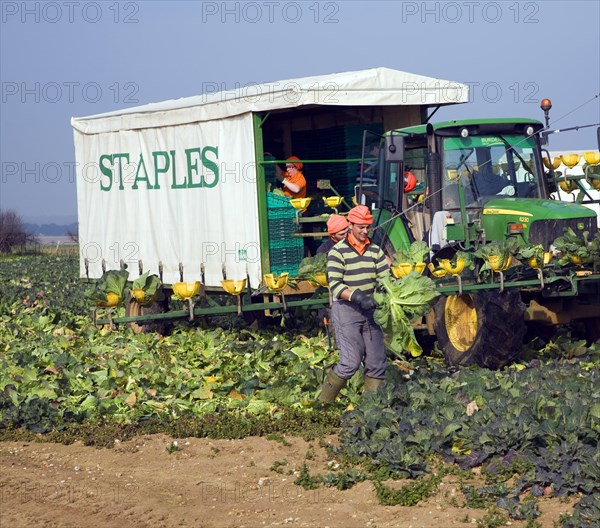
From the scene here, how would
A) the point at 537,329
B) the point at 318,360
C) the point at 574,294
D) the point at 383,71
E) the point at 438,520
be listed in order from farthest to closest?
the point at 383,71 < the point at 537,329 < the point at 318,360 < the point at 574,294 < the point at 438,520

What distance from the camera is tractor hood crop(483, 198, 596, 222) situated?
1181 cm

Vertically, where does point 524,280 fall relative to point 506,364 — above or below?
above

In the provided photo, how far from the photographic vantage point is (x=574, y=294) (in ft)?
37.1

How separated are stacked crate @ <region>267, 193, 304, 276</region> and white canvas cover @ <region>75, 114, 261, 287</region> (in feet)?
0.83

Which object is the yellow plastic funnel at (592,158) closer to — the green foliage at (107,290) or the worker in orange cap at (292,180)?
the worker in orange cap at (292,180)

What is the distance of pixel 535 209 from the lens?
1191 centimetres

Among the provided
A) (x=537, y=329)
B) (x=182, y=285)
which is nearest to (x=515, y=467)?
(x=182, y=285)

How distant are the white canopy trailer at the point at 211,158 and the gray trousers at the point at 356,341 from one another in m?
3.86

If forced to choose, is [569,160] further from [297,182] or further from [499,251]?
[297,182]

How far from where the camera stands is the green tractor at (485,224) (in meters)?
11.4

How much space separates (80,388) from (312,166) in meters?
5.61

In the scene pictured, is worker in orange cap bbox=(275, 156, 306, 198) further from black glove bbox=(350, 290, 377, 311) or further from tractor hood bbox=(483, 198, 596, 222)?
black glove bbox=(350, 290, 377, 311)

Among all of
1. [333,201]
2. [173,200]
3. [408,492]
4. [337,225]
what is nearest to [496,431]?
[408,492]

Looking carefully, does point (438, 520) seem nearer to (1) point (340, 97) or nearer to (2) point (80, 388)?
(2) point (80, 388)
